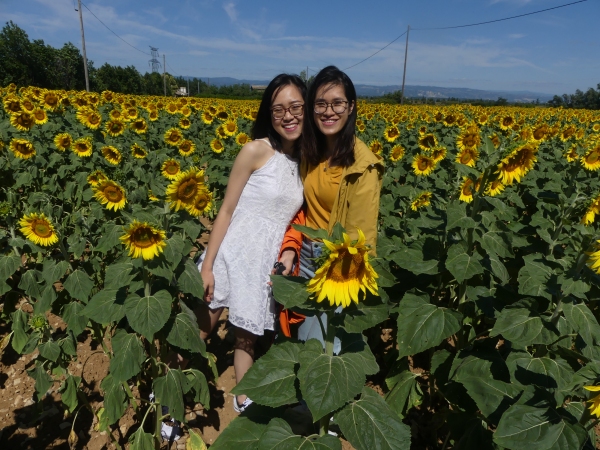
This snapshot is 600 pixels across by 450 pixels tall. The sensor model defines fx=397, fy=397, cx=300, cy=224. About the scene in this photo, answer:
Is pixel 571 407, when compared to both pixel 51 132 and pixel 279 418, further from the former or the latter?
pixel 51 132

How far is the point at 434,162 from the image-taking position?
19.0 ft

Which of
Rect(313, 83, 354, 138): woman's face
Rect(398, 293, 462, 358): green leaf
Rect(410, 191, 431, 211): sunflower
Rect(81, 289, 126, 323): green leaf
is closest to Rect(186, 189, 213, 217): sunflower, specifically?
Rect(81, 289, 126, 323): green leaf

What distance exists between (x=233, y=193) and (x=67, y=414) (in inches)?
77.1

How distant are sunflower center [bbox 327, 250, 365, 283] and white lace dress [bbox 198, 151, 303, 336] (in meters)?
1.33

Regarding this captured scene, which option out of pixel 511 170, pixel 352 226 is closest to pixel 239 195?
pixel 352 226

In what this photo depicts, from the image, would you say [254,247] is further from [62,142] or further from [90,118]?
[90,118]

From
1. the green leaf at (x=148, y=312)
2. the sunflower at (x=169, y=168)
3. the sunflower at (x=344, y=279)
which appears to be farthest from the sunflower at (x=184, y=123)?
the sunflower at (x=344, y=279)

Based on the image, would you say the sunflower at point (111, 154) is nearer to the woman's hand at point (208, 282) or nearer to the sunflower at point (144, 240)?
the woman's hand at point (208, 282)

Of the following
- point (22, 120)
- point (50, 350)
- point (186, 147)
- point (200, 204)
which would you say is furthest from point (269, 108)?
point (22, 120)

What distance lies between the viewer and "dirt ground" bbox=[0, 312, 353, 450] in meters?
2.87

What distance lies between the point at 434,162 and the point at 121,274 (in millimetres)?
4815

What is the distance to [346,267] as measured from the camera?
144cm

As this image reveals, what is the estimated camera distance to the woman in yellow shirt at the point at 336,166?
2.44 m

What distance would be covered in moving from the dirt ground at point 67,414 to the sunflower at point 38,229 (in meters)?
0.92
